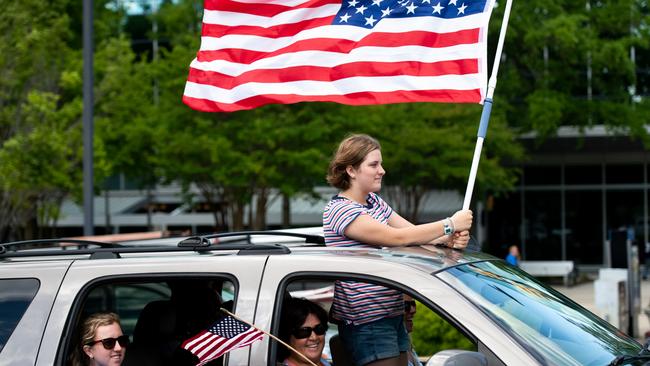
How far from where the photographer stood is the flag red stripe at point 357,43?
6.16 m

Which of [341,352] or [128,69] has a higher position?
[128,69]

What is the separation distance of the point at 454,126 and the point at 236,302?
27166 mm

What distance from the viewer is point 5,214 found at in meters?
24.0

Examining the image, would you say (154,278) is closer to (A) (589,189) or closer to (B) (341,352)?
(B) (341,352)

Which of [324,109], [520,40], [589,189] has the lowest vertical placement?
[589,189]

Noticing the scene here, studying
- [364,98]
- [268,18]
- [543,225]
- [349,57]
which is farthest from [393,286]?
[543,225]

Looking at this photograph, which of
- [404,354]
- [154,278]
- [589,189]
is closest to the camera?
[154,278]

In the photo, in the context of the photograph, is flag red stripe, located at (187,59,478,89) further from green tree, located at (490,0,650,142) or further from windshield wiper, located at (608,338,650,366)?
green tree, located at (490,0,650,142)

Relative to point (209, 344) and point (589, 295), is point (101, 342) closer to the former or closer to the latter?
point (209, 344)

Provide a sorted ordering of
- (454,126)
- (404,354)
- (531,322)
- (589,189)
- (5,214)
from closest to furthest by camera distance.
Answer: (531,322), (404,354), (5,214), (454,126), (589,189)

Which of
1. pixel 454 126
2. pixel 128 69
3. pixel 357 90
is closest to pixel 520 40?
pixel 454 126

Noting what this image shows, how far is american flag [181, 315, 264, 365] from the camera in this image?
3.91m

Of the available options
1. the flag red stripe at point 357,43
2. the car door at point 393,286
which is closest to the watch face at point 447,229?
the car door at point 393,286

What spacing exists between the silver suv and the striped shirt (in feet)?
0.56
